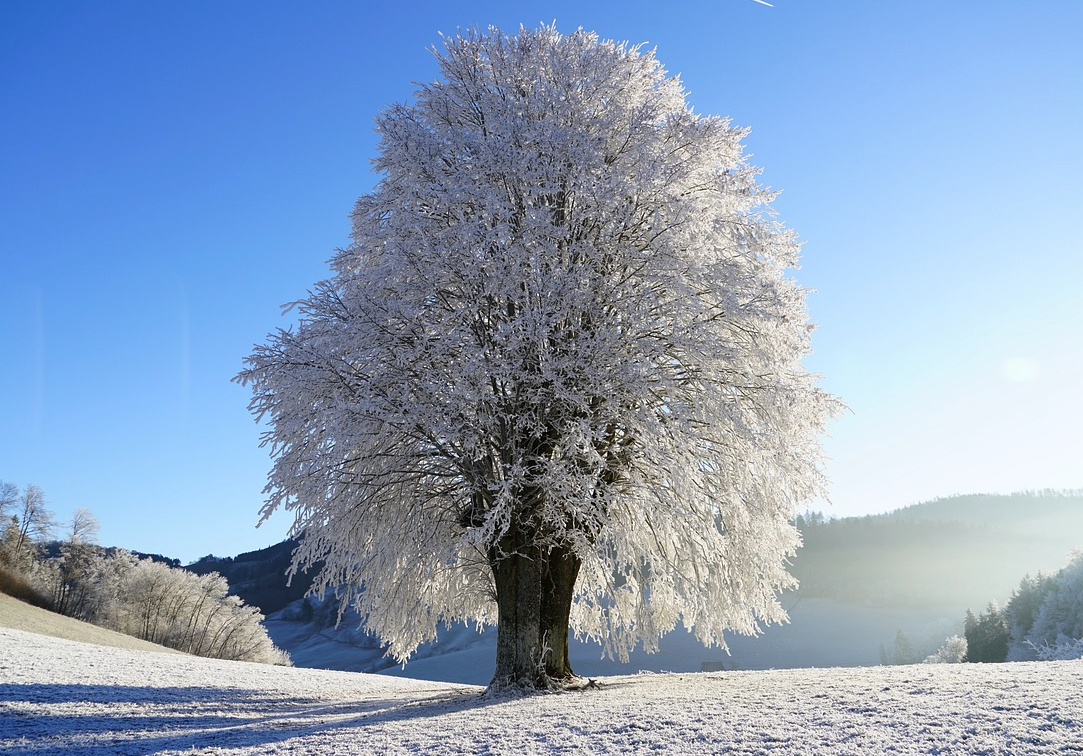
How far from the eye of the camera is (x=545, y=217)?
12539 mm

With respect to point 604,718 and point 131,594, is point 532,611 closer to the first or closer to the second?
point 604,718

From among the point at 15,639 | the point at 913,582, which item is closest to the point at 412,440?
the point at 15,639

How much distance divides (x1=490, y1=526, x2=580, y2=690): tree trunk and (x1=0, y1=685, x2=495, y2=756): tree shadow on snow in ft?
3.12

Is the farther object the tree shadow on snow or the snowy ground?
the tree shadow on snow

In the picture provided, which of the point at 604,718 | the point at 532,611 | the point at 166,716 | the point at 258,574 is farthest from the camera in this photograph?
the point at 258,574

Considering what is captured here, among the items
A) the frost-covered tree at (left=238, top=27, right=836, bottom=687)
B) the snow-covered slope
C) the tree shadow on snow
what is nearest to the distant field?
the tree shadow on snow

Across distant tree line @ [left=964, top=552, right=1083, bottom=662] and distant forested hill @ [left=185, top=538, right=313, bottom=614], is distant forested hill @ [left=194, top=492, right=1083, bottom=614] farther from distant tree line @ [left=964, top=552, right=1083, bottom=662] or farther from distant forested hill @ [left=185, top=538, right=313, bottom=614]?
distant tree line @ [left=964, top=552, right=1083, bottom=662]

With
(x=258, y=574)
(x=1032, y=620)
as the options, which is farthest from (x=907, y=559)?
(x=258, y=574)

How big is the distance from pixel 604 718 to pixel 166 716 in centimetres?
702

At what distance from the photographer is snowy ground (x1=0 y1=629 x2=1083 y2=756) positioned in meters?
7.46

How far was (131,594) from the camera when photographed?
59.7 m

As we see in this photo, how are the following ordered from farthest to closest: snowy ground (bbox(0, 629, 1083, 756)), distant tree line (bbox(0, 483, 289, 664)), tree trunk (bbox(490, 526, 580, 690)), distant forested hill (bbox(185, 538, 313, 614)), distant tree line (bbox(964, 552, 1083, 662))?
distant forested hill (bbox(185, 538, 313, 614)) → distant tree line (bbox(0, 483, 289, 664)) → distant tree line (bbox(964, 552, 1083, 662)) → tree trunk (bbox(490, 526, 580, 690)) → snowy ground (bbox(0, 629, 1083, 756))

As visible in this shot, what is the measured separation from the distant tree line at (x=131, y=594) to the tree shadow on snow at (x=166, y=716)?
5312 centimetres

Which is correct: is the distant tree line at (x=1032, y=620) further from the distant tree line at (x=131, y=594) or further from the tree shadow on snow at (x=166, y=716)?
the distant tree line at (x=131, y=594)
